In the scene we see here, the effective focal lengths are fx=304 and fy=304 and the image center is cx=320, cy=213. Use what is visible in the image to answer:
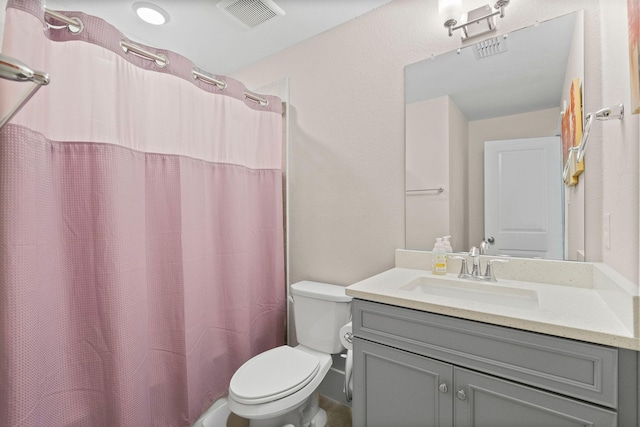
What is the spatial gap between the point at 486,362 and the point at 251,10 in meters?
2.01

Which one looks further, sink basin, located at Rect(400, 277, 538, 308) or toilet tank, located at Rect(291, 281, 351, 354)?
toilet tank, located at Rect(291, 281, 351, 354)

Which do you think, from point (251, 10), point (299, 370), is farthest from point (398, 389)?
point (251, 10)

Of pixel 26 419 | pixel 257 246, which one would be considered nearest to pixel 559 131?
pixel 257 246

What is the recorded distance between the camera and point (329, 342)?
1.72 m

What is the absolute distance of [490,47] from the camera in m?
1.45

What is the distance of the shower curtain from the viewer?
3.24 feet

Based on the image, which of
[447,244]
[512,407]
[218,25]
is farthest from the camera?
[218,25]

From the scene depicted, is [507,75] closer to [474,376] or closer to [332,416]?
[474,376]

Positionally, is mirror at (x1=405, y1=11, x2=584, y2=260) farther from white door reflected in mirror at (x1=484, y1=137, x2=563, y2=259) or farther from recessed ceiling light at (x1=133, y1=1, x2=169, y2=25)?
recessed ceiling light at (x1=133, y1=1, x2=169, y2=25)

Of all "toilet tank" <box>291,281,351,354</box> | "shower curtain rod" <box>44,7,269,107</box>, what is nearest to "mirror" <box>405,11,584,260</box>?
"toilet tank" <box>291,281,351,354</box>

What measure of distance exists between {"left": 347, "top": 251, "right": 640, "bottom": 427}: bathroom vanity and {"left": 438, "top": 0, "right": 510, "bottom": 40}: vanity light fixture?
1.19 metres

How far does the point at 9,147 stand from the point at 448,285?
67.3 inches

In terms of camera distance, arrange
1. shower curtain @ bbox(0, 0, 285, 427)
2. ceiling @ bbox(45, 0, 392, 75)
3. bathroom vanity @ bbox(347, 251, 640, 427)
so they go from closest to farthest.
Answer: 1. bathroom vanity @ bbox(347, 251, 640, 427)
2. shower curtain @ bbox(0, 0, 285, 427)
3. ceiling @ bbox(45, 0, 392, 75)

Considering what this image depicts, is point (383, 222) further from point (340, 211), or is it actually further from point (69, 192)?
point (69, 192)
